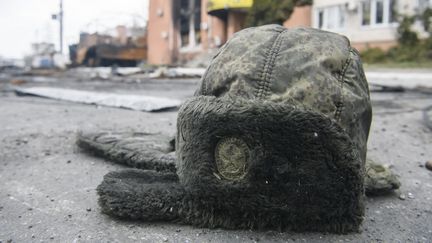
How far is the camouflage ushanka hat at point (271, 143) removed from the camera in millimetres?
1266

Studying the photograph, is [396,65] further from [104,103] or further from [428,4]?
[104,103]

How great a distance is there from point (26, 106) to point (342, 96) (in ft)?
14.7

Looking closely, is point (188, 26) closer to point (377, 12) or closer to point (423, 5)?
point (377, 12)

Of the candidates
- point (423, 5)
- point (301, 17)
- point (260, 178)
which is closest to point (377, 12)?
point (423, 5)

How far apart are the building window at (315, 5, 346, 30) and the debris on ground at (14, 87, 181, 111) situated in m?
12.7

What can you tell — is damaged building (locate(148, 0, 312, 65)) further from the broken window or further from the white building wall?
the white building wall

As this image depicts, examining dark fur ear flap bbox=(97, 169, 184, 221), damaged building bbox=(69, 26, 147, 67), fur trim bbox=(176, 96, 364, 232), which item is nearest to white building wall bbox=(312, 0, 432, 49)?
damaged building bbox=(69, 26, 147, 67)

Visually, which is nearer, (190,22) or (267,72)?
(267,72)

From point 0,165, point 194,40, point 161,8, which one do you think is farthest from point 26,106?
point 161,8

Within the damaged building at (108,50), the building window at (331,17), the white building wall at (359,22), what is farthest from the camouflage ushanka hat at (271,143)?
the damaged building at (108,50)

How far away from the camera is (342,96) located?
140 centimetres

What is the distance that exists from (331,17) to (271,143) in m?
16.6

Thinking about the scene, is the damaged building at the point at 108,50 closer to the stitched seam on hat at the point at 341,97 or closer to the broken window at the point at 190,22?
the broken window at the point at 190,22

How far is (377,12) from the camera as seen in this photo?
49.7 ft
